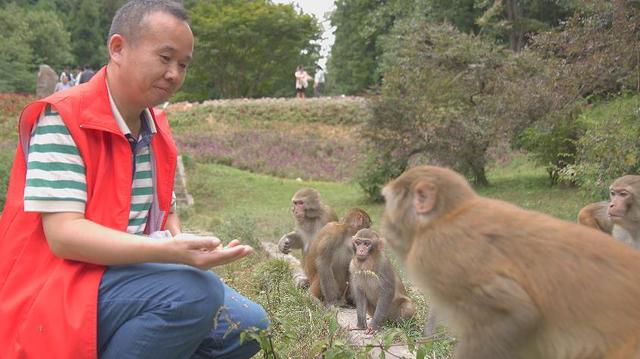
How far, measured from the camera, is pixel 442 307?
294cm

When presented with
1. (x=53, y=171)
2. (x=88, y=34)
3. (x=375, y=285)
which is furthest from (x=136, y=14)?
(x=88, y=34)

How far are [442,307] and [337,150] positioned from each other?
21.5 metres

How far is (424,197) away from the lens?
311 cm

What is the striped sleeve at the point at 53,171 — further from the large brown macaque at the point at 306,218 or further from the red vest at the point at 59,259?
the large brown macaque at the point at 306,218

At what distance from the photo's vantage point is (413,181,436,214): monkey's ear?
3086mm

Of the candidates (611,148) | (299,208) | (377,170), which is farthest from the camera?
(377,170)

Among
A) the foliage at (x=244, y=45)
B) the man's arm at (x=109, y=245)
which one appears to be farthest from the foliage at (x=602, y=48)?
the foliage at (x=244, y=45)

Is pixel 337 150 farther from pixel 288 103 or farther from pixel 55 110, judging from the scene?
pixel 55 110

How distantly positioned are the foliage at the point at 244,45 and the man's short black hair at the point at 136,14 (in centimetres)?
3555

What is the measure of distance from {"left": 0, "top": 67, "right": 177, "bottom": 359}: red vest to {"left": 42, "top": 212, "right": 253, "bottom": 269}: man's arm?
0.10m

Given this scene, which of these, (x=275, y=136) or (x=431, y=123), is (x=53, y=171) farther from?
(x=275, y=136)

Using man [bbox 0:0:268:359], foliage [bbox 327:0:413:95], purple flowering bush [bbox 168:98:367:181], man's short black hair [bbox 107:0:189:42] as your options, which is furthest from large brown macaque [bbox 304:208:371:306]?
foliage [bbox 327:0:413:95]

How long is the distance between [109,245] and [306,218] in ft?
13.8

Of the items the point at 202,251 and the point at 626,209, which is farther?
the point at 626,209
